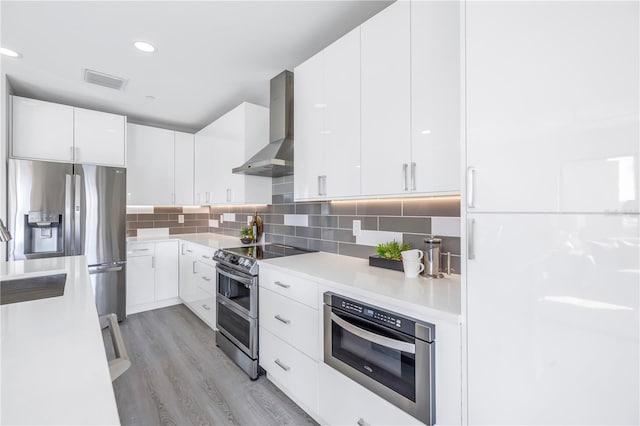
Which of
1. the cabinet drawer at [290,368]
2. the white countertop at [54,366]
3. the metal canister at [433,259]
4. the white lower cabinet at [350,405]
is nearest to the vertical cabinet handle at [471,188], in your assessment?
the metal canister at [433,259]

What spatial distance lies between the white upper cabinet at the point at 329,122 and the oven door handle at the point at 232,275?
744 mm

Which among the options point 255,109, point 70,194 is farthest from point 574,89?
point 70,194

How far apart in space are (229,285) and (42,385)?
1.87 meters

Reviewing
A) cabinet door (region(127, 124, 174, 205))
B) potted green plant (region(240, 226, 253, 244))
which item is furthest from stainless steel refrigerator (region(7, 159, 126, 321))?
potted green plant (region(240, 226, 253, 244))

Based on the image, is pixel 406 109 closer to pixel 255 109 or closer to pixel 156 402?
pixel 255 109

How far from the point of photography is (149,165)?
147 inches

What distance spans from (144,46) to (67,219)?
1966 millimetres

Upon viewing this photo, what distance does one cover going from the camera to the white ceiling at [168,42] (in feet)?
5.81

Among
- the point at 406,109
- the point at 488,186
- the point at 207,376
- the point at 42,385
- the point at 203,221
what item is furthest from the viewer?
the point at 203,221

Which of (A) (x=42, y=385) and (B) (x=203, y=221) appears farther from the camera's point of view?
(B) (x=203, y=221)

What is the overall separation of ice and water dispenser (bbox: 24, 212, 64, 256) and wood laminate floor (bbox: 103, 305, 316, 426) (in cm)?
107

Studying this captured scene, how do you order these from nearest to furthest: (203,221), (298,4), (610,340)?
1. (610,340)
2. (298,4)
3. (203,221)

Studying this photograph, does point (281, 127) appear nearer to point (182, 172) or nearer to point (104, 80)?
point (104, 80)

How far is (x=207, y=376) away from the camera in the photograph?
224cm
